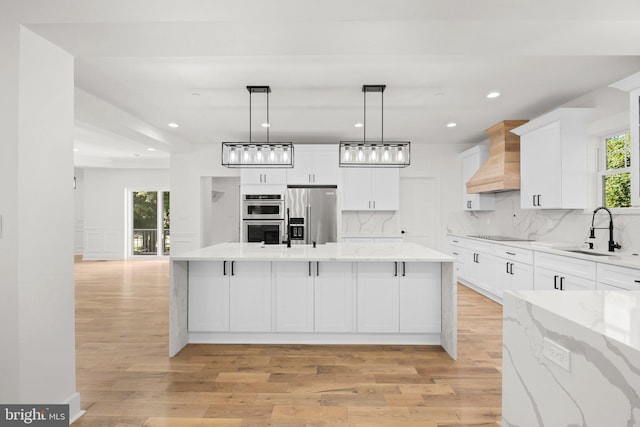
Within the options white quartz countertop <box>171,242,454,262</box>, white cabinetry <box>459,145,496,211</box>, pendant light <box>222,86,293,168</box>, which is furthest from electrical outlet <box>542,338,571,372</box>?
white cabinetry <box>459,145,496,211</box>

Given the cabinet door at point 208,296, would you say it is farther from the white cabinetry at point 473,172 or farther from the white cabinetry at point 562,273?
the white cabinetry at point 473,172

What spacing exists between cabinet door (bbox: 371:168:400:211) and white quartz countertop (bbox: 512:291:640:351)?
472 cm

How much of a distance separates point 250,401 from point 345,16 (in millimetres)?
2398

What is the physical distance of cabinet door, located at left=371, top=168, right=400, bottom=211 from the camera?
6.18 m

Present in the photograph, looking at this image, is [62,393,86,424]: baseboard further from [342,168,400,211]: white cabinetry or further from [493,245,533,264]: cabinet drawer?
[342,168,400,211]: white cabinetry

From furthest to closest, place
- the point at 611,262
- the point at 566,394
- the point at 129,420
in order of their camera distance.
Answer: the point at 611,262, the point at 129,420, the point at 566,394

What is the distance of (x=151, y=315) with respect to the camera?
13.8 feet

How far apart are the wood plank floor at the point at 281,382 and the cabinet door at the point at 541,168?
161cm

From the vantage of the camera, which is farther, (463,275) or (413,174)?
(413,174)

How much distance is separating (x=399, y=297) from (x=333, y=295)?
2.04ft

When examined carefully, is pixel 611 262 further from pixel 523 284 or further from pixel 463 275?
pixel 463 275

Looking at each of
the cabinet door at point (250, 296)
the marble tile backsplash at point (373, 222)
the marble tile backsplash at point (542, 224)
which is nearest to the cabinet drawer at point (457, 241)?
the marble tile backsplash at point (542, 224)

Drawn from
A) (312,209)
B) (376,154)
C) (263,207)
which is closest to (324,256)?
(376,154)

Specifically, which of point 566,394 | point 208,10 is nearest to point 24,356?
point 208,10
